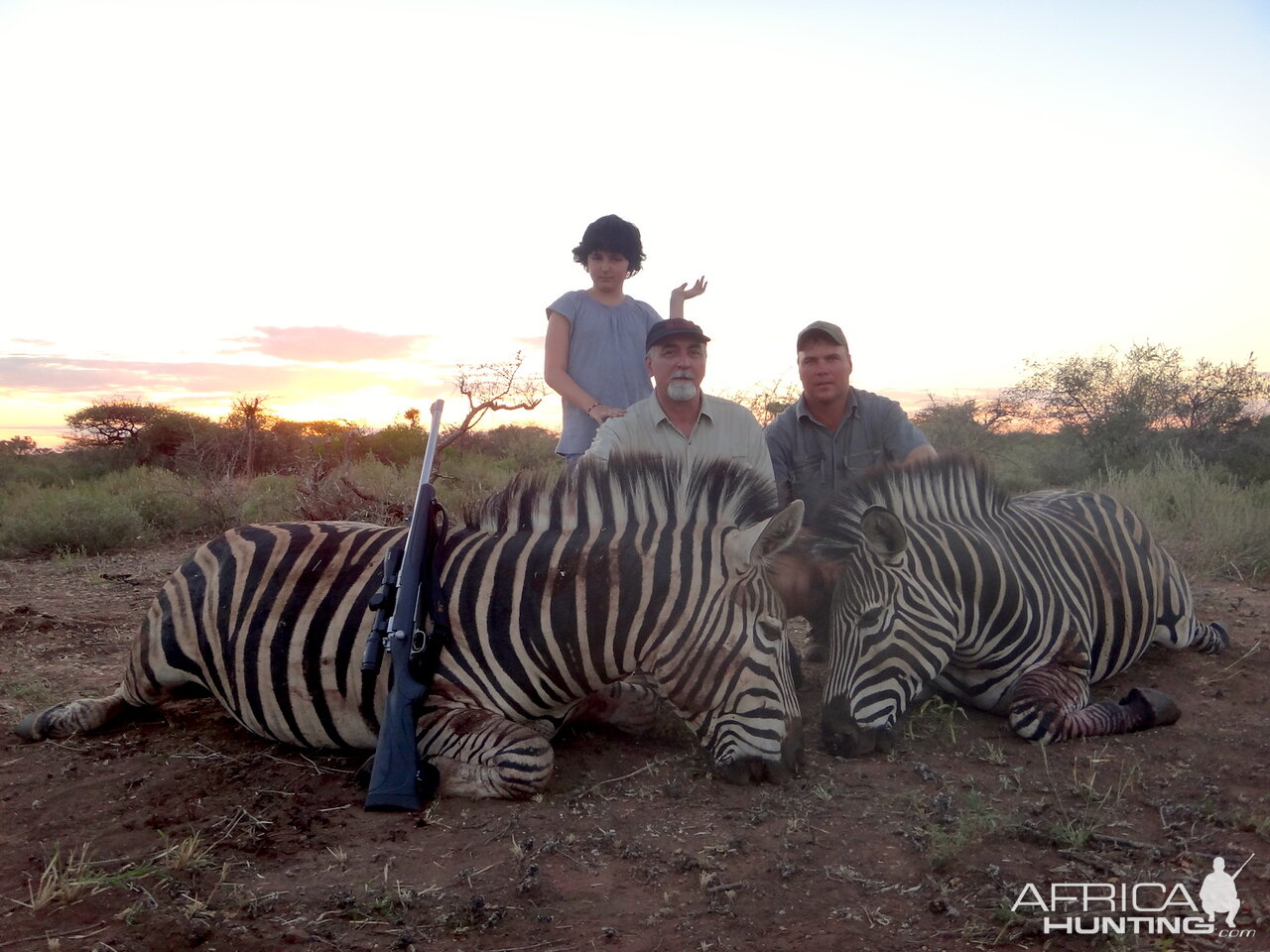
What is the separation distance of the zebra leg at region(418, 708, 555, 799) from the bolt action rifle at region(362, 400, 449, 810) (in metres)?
0.07

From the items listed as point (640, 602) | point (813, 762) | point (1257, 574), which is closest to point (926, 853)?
point (813, 762)

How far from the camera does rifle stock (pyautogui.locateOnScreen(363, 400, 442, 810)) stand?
3041 mm

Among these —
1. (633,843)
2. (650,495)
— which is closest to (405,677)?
(633,843)

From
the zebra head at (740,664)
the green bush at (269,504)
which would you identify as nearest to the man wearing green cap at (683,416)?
the zebra head at (740,664)

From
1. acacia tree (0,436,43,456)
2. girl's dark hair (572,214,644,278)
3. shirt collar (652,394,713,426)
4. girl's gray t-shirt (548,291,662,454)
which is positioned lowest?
acacia tree (0,436,43,456)

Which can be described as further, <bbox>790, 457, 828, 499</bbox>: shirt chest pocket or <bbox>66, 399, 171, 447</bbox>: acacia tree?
<bbox>66, 399, 171, 447</bbox>: acacia tree

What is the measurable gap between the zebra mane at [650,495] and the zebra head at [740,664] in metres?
0.17

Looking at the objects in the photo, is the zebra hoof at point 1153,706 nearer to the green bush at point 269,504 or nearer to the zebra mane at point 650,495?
the zebra mane at point 650,495

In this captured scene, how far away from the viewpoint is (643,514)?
3.28 metres

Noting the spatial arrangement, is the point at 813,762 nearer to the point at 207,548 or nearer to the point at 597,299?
the point at 207,548

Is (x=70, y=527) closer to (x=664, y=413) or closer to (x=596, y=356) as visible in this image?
(x=596, y=356)

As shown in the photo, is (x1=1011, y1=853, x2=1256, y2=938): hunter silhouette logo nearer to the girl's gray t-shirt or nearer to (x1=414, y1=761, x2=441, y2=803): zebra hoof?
(x1=414, y1=761, x2=441, y2=803): zebra hoof

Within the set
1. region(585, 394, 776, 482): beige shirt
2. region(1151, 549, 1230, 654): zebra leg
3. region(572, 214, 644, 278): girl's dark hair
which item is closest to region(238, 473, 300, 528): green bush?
region(572, 214, 644, 278): girl's dark hair

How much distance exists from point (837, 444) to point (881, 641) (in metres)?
1.89
